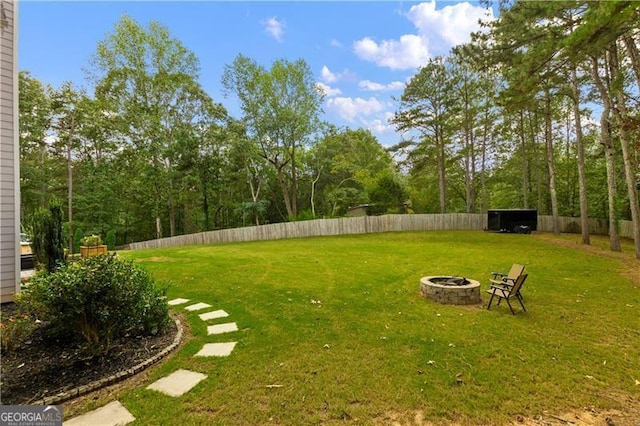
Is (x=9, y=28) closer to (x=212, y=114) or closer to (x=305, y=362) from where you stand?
(x=305, y=362)

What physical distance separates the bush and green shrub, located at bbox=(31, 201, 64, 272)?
2.40 meters

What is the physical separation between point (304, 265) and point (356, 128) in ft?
67.7

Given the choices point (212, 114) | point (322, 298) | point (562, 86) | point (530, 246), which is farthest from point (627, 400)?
point (212, 114)

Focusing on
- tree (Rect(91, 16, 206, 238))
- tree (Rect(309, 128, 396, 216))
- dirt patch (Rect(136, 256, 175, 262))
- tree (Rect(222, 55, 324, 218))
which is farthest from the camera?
tree (Rect(309, 128, 396, 216))

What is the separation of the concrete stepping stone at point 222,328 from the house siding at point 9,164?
3.52 meters

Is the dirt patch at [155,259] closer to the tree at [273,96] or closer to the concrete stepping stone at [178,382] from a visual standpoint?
the concrete stepping stone at [178,382]

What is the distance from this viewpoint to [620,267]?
Answer: 822 centimetres

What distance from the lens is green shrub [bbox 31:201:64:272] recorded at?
552 centimetres

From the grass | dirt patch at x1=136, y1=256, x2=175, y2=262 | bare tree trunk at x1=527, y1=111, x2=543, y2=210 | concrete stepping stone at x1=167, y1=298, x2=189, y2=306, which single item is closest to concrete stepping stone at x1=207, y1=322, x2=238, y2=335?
the grass

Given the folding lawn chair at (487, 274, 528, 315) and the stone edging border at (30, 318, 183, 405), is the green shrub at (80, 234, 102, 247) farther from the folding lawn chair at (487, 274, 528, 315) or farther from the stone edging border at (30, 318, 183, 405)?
the folding lawn chair at (487, 274, 528, 315)

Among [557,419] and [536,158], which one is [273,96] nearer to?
[536,158]

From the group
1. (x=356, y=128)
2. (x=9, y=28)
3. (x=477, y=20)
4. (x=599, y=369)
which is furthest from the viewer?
(x=356, y=128)

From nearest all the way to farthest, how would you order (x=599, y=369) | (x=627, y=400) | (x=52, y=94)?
1. (x=627, y=400)
2. (x=599, y=369)
3. (x=52, y=94)

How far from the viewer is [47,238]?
5523 millimetres
